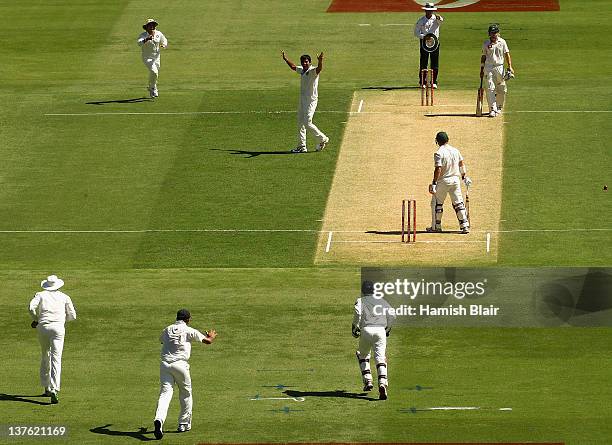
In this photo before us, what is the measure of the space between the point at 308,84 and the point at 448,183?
264 inches

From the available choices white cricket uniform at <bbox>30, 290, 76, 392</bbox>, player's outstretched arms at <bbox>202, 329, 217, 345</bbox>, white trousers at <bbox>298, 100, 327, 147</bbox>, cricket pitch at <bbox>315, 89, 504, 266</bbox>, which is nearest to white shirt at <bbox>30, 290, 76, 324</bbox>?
white cricket uniform at <bbox>30, 290, 76, 392</bbox>

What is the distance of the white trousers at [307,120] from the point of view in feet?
148

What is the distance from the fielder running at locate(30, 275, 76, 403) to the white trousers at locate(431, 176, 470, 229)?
1198cm

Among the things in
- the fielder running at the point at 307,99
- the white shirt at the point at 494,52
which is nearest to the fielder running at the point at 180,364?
the fielder running at the point at 307,99

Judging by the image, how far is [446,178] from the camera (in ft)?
128

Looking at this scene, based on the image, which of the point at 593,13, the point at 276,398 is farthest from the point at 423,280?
the point at 593,13

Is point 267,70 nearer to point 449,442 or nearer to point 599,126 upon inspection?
point 599,126

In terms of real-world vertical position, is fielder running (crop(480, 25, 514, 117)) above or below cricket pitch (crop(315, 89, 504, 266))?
above

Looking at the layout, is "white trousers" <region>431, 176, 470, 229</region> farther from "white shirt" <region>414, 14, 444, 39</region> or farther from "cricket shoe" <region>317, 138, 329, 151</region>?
"white shirt" <region>414, 14, 444, 39</region>

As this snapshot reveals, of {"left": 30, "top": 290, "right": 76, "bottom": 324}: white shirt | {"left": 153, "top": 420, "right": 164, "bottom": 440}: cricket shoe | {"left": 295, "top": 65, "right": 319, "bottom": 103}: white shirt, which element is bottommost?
{"left": 295, "top": 65, "right": 319, "bottom": 103}: white shirt

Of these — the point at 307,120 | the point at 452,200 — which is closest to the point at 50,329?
the point at 452,200

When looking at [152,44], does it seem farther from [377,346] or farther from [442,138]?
[377,346]

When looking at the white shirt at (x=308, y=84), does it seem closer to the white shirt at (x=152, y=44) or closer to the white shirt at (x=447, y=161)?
the white shirt at (x=447, y=161)

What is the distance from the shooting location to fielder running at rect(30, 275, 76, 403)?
96.7 feet
